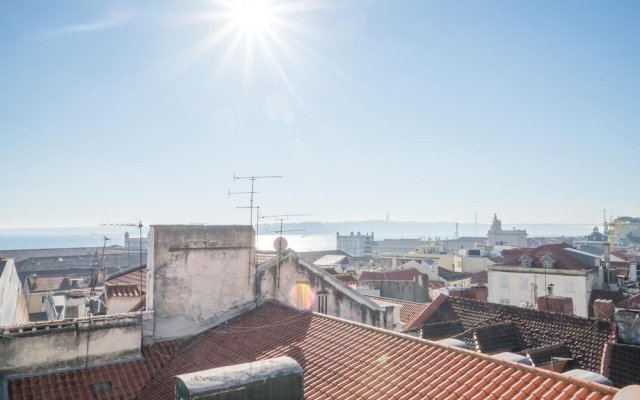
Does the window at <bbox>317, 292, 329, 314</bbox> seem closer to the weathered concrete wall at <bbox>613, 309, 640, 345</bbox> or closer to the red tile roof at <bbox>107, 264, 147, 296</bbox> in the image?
the red tile roof at <bbox>107, 264, 147, 296</bbox>

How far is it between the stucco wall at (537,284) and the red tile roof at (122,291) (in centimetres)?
3659

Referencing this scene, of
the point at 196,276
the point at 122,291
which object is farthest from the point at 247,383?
the point at 122,291

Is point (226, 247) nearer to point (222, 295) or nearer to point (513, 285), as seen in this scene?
point (222, 295)

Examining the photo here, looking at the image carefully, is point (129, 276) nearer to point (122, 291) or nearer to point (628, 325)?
point (122, 291)

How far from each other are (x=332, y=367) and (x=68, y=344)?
310 inches

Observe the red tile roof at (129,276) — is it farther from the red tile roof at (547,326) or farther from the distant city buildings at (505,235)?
the distant city buildings at (505,235)

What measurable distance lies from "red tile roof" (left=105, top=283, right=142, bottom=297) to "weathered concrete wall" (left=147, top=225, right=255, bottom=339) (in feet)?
13.2

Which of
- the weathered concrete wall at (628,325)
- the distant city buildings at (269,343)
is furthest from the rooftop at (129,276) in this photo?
the weathered concrete wall at (628,325)

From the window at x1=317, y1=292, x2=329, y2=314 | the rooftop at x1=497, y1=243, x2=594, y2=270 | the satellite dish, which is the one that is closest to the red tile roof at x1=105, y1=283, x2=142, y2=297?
the satellite dish

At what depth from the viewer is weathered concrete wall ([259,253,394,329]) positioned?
17.9m

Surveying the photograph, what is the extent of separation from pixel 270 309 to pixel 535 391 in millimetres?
10110

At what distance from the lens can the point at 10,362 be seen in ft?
41.4

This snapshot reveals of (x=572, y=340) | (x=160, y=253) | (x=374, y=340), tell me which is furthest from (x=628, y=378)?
(x=160, y=253)

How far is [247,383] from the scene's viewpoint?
29.4ft
